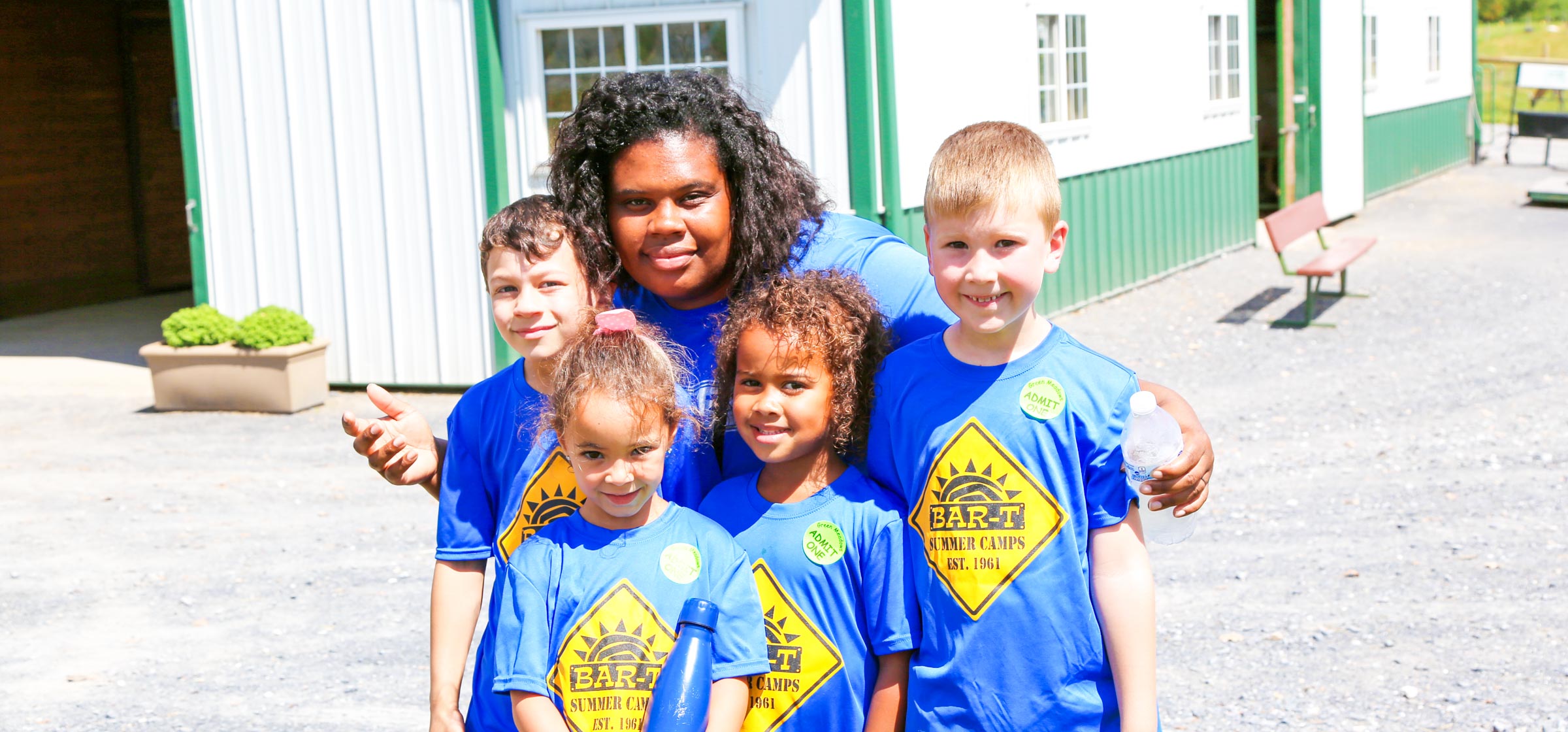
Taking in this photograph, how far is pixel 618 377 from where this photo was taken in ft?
7.34

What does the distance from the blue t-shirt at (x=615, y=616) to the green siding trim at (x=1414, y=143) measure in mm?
17122

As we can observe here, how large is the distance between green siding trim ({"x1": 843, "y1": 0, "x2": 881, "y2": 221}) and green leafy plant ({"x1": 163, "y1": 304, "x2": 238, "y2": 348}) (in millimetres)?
3968

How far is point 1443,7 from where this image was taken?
2073 cm

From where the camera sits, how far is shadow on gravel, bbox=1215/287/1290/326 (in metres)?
10.9

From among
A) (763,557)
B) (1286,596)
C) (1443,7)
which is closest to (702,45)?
(1286,596)

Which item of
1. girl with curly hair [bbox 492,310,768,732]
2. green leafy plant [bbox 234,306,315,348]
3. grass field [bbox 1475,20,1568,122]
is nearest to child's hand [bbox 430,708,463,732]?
girl with curly hair [bbox 492,310,768,732]

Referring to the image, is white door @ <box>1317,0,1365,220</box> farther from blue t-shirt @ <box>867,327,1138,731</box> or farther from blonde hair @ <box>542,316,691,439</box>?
blonde hair @ <box>542,316,691,439</box>

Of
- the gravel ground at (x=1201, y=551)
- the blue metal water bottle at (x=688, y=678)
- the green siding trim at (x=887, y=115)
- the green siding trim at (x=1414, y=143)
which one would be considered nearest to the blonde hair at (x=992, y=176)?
the blue metal water bottle at (x=688, y=678)

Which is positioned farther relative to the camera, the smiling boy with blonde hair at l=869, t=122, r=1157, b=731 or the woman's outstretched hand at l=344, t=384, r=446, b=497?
the woman's outstretched hand at l=344, t=384, r=446, b=497

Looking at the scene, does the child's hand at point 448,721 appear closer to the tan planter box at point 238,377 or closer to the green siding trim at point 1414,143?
the tan planter box at point 238,377

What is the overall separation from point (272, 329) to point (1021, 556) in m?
7.73

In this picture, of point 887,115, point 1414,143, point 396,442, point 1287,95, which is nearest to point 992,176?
point 396,442

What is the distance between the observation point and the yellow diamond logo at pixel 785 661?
2.25 meters

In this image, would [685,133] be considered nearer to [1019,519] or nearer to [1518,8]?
[1019,519]
